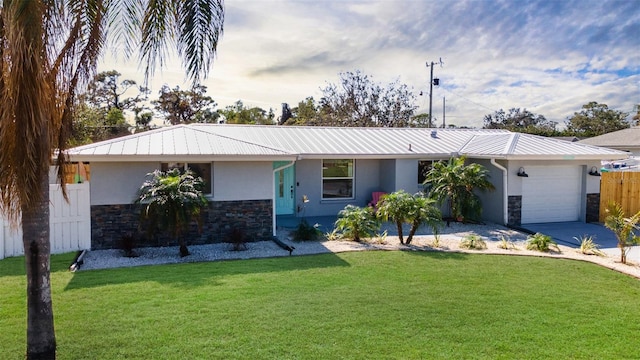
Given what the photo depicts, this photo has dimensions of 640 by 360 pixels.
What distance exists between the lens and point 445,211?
666 inches

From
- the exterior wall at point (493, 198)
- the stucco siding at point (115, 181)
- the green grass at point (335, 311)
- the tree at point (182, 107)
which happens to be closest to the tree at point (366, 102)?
the tree at point (182, 107)

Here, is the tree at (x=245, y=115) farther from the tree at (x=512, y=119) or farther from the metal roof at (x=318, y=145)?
the tree at (x=512, y=119)

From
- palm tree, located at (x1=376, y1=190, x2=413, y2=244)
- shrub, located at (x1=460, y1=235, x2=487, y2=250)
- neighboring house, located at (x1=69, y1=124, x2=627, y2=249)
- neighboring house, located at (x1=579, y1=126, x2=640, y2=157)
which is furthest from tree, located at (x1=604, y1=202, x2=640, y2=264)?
neighboring house, located at (x1=579, y1=126, x2=640, y2=157)

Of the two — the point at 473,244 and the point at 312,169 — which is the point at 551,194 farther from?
the point at 312,169

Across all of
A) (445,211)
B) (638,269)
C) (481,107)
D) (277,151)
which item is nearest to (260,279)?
(277,151)

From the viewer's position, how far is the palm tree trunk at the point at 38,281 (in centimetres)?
457

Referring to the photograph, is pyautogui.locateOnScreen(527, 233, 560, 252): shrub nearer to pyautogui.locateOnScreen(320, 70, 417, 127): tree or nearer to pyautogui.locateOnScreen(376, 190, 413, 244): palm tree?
pyautogui.locateOnScreen(376, 190, 413, 244): palm tree

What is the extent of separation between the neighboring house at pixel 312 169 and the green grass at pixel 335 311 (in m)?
2.71

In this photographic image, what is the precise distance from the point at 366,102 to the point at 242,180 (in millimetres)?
26633

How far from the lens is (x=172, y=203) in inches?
398

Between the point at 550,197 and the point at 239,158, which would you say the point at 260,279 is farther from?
the point at 550,197

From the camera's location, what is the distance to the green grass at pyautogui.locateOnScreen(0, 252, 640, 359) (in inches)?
209

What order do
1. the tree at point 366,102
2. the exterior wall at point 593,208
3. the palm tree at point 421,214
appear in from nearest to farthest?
the palm tree at point 421,214
the exterior wall at point 593,208
the tree at point 366,102

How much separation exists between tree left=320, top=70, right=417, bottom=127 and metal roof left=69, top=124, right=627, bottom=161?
16008 millimetres
